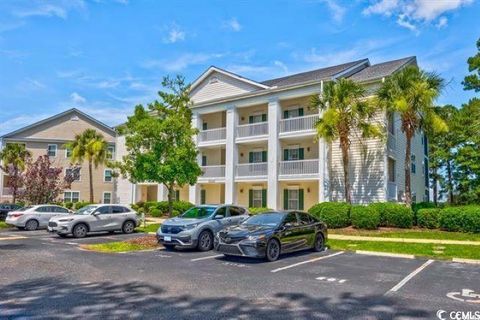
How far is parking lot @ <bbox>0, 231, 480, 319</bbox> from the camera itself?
6.48 metres

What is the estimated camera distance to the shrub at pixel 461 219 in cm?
1819

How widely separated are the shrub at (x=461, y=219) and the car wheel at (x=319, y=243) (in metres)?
8.17

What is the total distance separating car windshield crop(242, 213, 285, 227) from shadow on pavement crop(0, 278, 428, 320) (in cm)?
483

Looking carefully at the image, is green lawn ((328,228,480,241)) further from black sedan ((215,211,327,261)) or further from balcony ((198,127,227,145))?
balcony ((198,127,227,145))

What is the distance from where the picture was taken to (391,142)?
24.3 meters

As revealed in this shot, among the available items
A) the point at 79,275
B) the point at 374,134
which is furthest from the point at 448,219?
the point at 79,275

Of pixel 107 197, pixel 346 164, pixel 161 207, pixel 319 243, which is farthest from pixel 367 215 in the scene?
pixel 107 197

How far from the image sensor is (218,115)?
32.1 meters

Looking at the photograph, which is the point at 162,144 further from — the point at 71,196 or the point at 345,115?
the point at 71,196

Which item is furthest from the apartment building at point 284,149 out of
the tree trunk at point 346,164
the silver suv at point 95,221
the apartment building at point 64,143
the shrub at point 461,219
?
the apartment building at point 64,143

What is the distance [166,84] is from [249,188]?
13.5 metres

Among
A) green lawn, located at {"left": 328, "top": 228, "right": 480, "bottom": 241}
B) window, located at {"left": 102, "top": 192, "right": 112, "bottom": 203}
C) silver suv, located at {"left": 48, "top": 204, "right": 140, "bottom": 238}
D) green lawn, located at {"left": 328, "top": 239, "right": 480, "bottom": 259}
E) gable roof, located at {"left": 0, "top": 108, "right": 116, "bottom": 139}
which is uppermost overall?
gable roof, located at {"left": 0, "top": 108, "right": 116, "bottom": 139}

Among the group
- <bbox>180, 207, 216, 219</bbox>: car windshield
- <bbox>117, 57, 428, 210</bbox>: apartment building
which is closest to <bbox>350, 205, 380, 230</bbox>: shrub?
<bbox>117, 57, 428, 210</bbox>: apartment building

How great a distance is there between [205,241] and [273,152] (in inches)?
527
